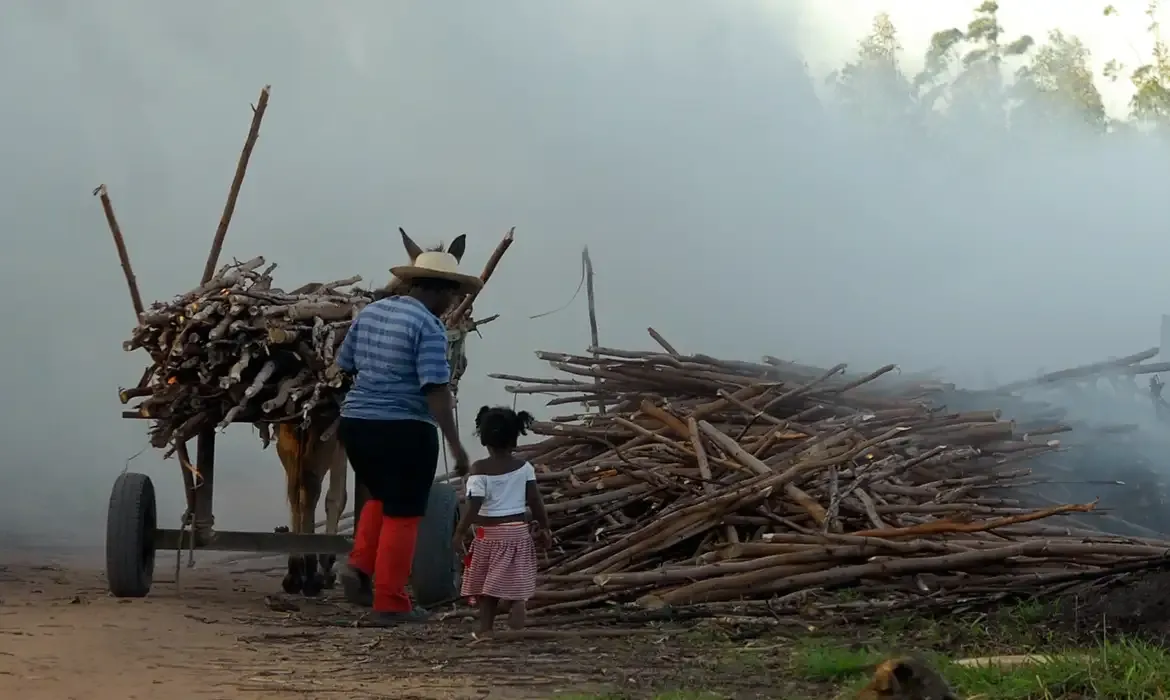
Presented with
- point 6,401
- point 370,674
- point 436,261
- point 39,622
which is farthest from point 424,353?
point 6,401

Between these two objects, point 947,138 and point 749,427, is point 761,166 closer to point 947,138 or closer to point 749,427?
point 947,138

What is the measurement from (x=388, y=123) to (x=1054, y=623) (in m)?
14.5

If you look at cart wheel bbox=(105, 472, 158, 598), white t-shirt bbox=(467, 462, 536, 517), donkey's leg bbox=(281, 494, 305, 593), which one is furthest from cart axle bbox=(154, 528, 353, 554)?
white t-shirt bbox=(467, 462, 536, 517)

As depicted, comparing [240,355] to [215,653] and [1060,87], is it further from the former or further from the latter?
[1060,87]

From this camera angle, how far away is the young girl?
21.8 feet

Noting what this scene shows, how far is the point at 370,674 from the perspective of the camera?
5520 mm

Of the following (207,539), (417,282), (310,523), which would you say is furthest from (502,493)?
(310,523)

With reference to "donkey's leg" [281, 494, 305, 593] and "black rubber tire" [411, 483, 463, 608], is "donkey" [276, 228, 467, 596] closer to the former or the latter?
"donkey's leg" [281, 494, 305, 593]

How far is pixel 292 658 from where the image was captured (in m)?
5.90

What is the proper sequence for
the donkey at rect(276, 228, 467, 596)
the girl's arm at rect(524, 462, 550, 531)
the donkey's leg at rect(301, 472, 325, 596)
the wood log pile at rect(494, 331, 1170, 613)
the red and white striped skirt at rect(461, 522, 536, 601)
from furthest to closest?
1. the donkey's leg at rect(301, 472, 325, 596)
2. the donkey at rect(276, 228, 467, 596)
3. the girl's arm at rect(524, 462, 550, 531)
4. the wood log pile at rect(494, 331, 1170, 613)
5. the red and white striped skirt at rect(461, 522, 536, 601)

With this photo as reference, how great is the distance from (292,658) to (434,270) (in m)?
2.10

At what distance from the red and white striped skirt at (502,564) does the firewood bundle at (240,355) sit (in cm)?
141

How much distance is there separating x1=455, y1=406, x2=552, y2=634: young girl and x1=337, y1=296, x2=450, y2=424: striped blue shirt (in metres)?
0.36

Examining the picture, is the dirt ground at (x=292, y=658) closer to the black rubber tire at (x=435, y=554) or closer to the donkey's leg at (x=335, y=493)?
the black rubber tire at (x=435, y=554)
